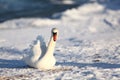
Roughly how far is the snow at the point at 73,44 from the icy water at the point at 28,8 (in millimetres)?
1593

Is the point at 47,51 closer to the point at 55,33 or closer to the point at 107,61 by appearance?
the point at 55,33

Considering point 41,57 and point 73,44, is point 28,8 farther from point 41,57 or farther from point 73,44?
point 41,57

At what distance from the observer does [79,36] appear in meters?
15.8

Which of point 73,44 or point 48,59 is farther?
point 73,44

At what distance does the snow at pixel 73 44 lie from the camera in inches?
371

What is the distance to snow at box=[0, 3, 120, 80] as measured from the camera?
9.41 m

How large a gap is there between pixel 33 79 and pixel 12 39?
6.94 metres

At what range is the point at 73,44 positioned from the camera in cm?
1377

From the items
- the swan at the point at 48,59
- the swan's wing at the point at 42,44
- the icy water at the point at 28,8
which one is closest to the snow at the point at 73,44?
the swan at the point at 48,59

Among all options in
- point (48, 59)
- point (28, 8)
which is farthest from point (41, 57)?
point (28, 8)

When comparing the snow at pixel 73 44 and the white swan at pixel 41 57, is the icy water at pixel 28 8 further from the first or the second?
the white swan at pixel 41 57

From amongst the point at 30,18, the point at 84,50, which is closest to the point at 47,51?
the point at 84,50

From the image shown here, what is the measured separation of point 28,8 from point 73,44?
11.4m

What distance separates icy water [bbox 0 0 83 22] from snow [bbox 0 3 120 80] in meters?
1.59
